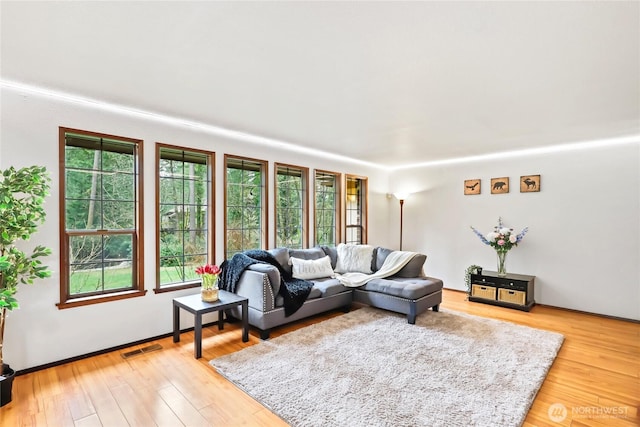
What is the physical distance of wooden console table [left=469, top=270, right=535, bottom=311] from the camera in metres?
4.67

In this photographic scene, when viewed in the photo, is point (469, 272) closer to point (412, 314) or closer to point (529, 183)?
point (529, 183)

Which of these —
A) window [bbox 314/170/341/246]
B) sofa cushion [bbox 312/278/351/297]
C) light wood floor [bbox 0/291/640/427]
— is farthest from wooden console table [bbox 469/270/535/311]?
window [bbox 314/170/341/246]

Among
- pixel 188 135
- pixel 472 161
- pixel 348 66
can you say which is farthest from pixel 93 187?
pixel 472 161

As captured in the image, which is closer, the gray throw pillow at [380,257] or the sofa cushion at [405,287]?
the sofa cushion at [405,287]

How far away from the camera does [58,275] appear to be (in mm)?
2932

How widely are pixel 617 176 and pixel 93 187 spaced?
645 centimetres

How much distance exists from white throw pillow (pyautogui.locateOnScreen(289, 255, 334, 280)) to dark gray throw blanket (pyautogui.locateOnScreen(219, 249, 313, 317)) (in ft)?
0.66

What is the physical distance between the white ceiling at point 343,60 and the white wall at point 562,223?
3.62 feet

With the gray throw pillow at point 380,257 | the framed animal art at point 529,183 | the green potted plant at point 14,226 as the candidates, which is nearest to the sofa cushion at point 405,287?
the gray throw pillow at point 380,257

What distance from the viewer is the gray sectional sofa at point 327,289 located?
3.52m

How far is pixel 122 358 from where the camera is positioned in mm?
3041

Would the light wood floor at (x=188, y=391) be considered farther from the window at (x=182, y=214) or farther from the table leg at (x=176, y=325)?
the window at (x=182, y=214)

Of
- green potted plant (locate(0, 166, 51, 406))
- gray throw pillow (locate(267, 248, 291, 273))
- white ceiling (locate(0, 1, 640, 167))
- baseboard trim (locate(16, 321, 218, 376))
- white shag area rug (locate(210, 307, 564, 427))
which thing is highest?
white ceiling (locate(0, 1, 640, 167))

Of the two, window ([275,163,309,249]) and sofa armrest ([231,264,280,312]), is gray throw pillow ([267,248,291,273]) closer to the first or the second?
window ([275,163,309,249])
